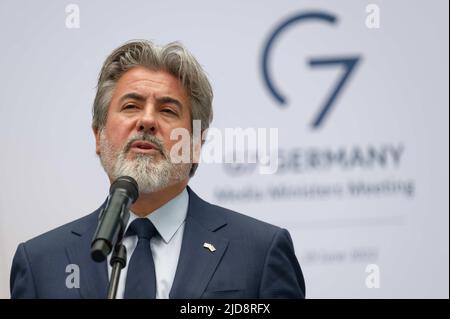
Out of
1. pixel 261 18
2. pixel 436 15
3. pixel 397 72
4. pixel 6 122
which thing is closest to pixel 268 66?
pixel 261 18

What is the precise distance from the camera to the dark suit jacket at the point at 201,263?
2197 millimetres

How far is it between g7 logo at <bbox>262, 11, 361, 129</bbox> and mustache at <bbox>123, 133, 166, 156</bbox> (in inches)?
50.4

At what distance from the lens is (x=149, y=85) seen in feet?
8.23

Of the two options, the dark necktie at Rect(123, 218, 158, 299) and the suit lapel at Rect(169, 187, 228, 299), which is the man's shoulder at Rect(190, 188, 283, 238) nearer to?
the suit lapel at Rect(169, 187, 228, 299)

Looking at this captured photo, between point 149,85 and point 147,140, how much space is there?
0.21 meters

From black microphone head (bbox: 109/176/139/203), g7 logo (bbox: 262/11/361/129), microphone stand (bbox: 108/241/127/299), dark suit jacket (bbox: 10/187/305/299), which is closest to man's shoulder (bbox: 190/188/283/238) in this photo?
dark suit jacket (bbox: 10/187/305/299)

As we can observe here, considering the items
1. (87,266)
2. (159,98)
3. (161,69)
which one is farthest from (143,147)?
(87,266)

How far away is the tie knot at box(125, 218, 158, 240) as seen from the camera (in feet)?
7.58

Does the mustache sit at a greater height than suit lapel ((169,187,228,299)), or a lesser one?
greater

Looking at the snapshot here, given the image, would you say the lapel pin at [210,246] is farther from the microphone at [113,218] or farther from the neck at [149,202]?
the microphone at [113,218]

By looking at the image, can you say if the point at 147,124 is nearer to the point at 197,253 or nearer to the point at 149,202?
the point at 149,202

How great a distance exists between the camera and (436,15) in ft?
12.8
